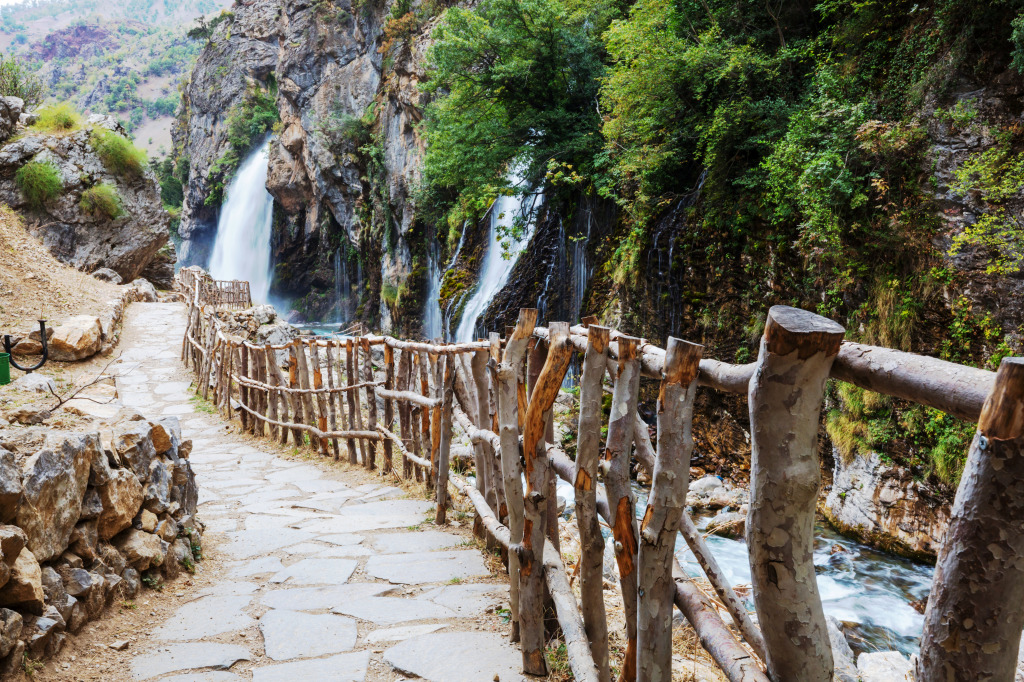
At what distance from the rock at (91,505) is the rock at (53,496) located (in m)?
0.07

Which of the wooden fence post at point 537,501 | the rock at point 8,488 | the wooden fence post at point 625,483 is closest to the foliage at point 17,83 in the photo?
the rock at point 8,488

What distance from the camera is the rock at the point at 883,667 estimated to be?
3.27m

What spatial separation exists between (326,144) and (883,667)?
21545 millimetres

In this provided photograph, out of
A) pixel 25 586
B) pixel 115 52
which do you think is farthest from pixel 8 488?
pixel 115 52

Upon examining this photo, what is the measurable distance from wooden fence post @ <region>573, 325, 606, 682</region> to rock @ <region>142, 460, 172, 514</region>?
246 centimetres

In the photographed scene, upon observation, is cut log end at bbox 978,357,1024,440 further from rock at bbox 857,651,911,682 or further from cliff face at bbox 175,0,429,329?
cliff face at bbox 175,0,429,329

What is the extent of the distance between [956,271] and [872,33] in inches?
119

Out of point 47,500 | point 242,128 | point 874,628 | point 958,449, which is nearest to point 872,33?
point 958,449

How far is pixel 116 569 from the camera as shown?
2.73 metres

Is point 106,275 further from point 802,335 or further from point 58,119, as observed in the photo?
point 802,335

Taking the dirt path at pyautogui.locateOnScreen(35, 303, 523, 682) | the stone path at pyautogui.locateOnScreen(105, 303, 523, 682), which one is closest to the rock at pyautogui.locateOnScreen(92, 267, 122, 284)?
the stone path at pyautogui.locateOnScreen(105, 303, 523, 682)

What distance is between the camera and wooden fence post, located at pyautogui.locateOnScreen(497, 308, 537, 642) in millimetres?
2426

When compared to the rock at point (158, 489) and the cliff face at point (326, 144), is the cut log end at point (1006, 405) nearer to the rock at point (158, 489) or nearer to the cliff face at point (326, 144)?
the rock at point (158, 489)

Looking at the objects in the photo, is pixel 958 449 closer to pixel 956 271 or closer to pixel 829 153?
pixel 956 271
